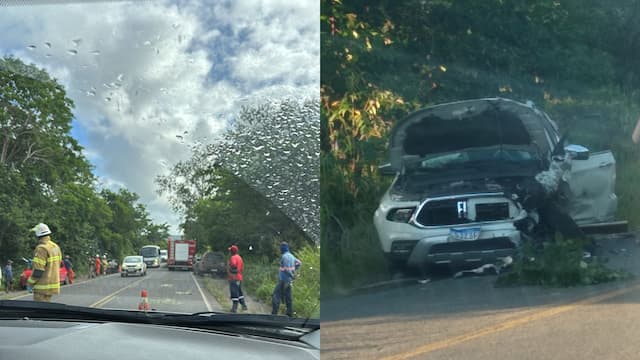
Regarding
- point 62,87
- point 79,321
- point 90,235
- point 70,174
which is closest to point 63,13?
point 62,87

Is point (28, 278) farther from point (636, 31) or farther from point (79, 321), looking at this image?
point (636, 31)

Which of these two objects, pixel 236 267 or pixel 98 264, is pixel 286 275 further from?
pixel 98 264

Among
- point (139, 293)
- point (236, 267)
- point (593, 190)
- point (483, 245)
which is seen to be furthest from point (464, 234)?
point (139, 293)

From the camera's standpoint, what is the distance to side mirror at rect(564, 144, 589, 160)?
6.75ft

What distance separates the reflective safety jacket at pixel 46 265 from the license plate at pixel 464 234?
1.64 meters

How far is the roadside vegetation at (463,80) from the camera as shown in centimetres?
204

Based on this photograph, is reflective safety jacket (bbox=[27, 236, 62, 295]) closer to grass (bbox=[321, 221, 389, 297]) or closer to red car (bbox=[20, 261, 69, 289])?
red car (bbox=[20, 261, 69, 289])

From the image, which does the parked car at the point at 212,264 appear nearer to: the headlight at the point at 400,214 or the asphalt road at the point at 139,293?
the asphalt road at the point at 139,293

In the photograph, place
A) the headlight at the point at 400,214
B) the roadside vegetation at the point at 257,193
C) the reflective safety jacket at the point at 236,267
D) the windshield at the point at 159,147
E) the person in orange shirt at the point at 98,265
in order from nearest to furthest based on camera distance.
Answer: the headlight at the point at 400,214, the roadside vegetation at the point at 257,193, the windshield at the point at 159,147, the reflective safety jacket at the point at 236,267, the person in orange shirt at the point at 98,265

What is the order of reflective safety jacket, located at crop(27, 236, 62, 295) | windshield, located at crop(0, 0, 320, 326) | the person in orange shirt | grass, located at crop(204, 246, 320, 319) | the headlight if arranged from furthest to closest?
the person in orange shirt, reflective safety jacket, located at crop(27, 236, 62, 295), windshield, located at crop(0, 0, 320, 326), grass, located at crop(204, 246, 320, 319), the headlight

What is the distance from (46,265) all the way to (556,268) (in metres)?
1.94

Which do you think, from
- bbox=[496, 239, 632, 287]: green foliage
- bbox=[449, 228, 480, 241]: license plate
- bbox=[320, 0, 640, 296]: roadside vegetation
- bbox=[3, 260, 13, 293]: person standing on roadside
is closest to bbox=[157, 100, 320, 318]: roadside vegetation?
bbox=[320, 0, 640, 296]: roadside vegetation

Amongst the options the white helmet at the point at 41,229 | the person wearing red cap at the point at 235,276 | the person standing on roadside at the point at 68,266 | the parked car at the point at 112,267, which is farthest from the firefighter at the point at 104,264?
the person wearing red cap at the point at 235,276

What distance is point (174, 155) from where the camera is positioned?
275cm
